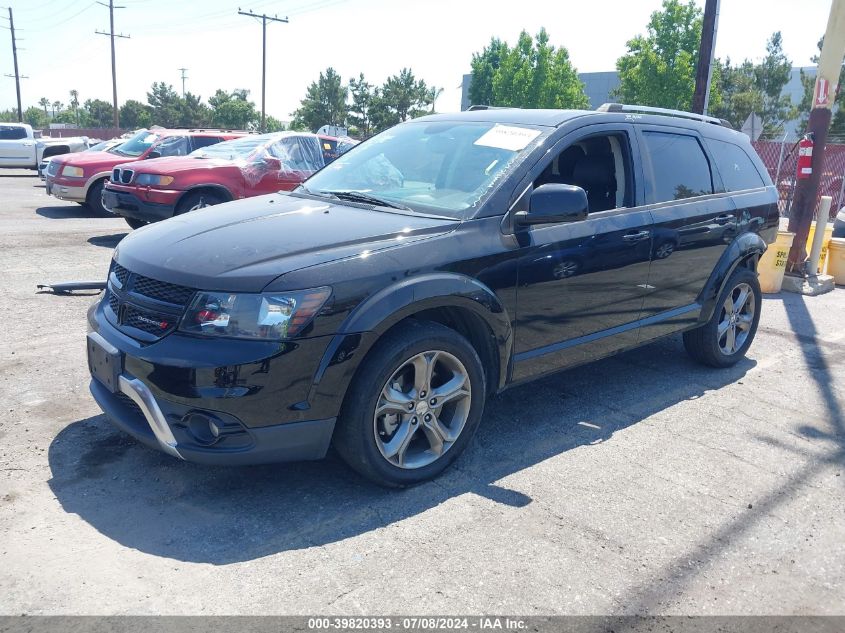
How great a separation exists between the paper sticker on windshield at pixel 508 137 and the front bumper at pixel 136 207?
21.7 ft

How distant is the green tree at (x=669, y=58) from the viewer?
4456 centimetres

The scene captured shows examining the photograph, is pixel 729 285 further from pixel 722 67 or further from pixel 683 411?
pixel 722 67

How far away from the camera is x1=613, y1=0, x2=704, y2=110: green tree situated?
44.6m

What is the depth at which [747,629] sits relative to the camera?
2.71 meters

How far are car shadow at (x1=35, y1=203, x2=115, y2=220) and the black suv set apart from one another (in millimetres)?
10333

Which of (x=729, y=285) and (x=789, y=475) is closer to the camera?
(x=789, y=475)

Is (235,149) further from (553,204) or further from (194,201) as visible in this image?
(553,204)

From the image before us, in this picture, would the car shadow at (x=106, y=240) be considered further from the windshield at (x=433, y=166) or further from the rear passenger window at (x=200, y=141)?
the windshield at (x=433, y=166)

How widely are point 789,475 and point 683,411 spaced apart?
37.2 inches

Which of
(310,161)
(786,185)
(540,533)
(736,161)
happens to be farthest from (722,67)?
(540,533)

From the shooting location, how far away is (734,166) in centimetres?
570

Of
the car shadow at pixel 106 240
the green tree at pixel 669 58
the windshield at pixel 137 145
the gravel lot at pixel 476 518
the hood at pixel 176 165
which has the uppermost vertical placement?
the green tree at pixel 669 58

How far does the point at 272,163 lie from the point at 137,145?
457cm

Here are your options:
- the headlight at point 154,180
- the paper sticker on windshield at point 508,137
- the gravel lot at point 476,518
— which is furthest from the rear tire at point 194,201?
the paper sticker on windshield at point 508,137
